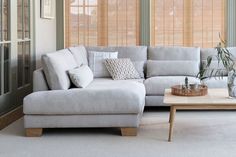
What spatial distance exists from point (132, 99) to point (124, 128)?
1.06 ft

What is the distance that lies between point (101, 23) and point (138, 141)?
3568 millimetres

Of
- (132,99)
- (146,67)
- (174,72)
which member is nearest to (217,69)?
(174,72)

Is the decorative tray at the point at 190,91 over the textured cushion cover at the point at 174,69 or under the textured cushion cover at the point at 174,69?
under

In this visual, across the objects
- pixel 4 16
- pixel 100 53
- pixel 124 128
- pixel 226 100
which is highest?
pixel 4 16

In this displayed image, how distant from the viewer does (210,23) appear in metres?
7.52

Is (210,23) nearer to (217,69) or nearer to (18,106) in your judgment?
(217,69)

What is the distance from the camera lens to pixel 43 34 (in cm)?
694

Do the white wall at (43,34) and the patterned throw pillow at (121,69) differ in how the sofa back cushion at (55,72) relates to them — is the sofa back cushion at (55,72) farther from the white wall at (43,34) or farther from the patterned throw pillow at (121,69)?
the white wall at (43,34)

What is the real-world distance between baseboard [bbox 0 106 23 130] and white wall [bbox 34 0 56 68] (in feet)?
3.52

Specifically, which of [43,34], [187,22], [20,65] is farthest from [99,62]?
[187,22]

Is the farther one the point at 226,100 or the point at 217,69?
the point at 217,69

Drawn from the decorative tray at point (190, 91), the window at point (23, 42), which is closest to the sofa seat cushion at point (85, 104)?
the decorative tray at point (190, 91)

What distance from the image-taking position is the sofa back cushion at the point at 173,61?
658cm

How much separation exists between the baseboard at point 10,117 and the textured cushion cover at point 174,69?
78.0 inches
